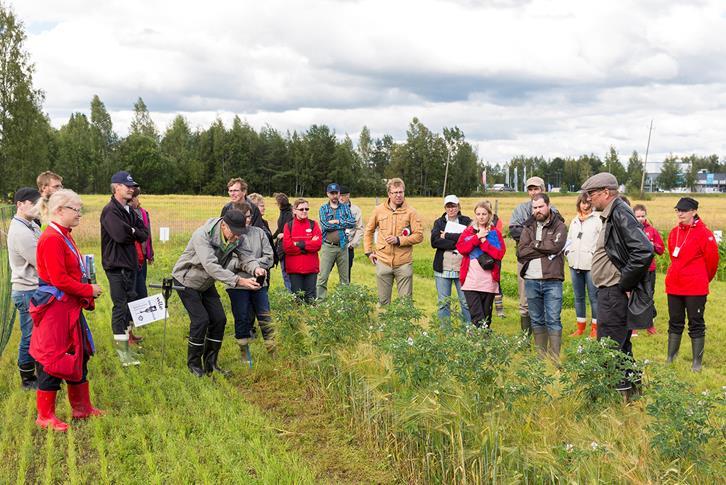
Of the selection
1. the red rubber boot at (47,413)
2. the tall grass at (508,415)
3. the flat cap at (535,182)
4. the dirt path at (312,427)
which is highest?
the flat cap at (535,182)

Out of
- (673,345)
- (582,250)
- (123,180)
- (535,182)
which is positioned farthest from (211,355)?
(673,345)

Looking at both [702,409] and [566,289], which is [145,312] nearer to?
[702,409]

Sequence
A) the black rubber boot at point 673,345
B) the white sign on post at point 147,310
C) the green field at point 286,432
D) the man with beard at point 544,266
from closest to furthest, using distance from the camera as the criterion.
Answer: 1. the green field at point 286,432
2. the white sign on post at point 147,310
3. the man with beard at point 544,266
4. the black rubber boot at point 673,345

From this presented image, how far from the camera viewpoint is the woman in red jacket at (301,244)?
A: 8578 mm

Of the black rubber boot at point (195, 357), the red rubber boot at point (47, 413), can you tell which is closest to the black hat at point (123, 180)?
the black rubber boot at point (195, 357)

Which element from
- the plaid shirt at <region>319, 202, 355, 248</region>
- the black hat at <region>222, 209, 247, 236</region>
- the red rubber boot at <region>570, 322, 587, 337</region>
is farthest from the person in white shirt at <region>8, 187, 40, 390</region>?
the red rubber boot at <region>570, 322, 587, 337</region>

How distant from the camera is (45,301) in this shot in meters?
5.09

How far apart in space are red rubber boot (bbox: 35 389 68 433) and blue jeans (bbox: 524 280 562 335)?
513cm

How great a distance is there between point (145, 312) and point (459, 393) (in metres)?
4.03

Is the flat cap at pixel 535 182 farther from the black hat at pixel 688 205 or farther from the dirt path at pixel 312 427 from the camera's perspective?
the dirt path at pixel 312 427

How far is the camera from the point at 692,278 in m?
7.14

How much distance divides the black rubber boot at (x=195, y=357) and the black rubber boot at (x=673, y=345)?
5.53 meters

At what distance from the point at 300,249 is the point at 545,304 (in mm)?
3428

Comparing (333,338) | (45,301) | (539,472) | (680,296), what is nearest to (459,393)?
(539,472)
